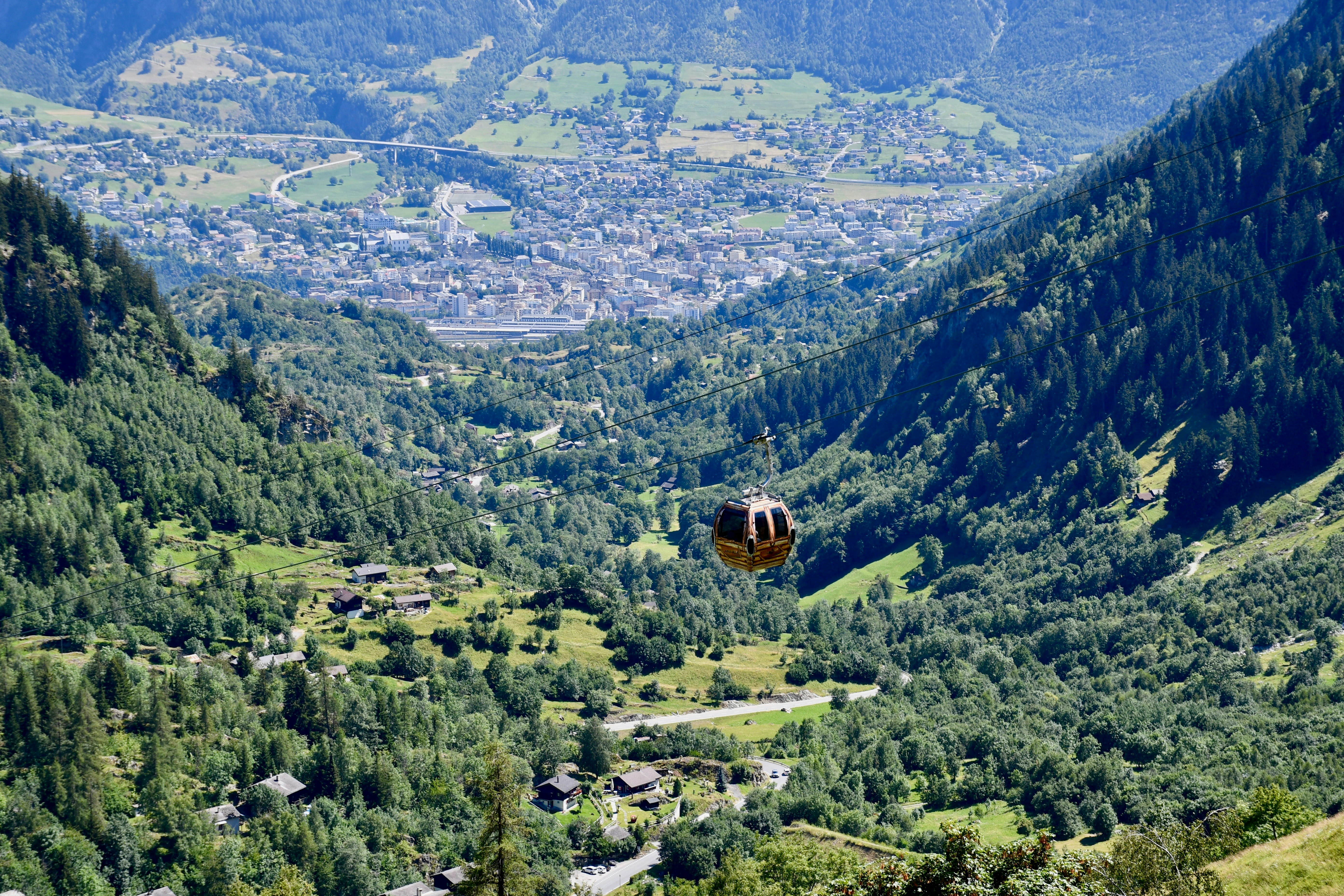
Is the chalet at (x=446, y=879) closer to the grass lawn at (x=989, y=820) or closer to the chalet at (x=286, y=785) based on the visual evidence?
the chalet at (x=286, y=785)

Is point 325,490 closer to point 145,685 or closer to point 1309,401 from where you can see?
point 145,685

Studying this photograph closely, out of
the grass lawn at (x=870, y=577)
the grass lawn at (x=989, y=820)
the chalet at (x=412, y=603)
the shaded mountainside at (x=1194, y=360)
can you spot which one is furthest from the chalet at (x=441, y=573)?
the shaded mountainside at (x=1194, y=360)

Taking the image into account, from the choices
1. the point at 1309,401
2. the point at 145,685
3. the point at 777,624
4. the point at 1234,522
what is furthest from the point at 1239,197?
the point at 145,685

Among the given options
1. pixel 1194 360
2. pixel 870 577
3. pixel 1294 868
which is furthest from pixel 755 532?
pixel 1194 360

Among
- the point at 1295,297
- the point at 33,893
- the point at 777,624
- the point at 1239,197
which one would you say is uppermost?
the point at 1239,197

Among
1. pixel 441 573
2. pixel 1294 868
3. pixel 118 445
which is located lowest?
pixel 1294 868

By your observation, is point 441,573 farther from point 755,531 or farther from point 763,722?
point 755,531
